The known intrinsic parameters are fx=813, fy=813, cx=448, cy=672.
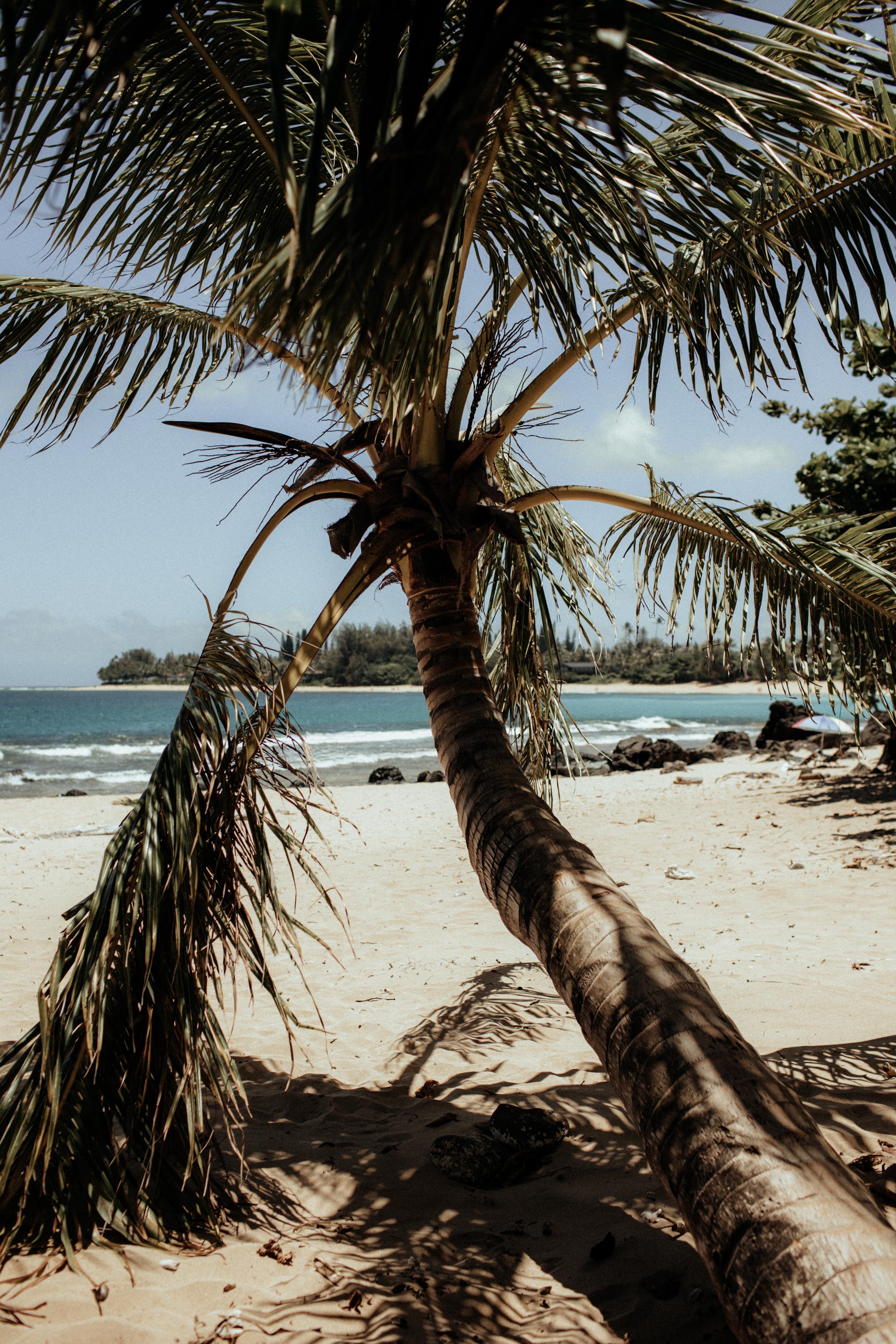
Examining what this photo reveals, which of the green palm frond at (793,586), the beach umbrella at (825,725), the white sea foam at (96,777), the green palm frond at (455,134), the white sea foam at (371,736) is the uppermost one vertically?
the green palm frond at (455,134)

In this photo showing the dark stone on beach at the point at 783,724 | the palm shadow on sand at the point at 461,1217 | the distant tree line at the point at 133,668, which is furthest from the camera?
the distant tree line at the point at 133,668

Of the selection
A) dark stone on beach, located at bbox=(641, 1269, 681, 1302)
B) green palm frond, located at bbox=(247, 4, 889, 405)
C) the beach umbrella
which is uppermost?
green palm frond, located at bbox=(247, 4, 889, 405)

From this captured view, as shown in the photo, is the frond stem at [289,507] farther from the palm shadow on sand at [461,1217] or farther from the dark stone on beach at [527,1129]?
the dark stone on beach at [527,1129]

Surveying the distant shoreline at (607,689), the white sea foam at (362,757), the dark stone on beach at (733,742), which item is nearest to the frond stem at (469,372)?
the white sea foam at (362,757)

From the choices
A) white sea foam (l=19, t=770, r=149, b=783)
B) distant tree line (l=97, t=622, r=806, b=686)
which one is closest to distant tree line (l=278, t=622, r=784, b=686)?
distant tree line (l=97, t=622, r=806, b=686)

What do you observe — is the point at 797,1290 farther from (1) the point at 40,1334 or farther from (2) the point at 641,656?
(2) the point at 641,656

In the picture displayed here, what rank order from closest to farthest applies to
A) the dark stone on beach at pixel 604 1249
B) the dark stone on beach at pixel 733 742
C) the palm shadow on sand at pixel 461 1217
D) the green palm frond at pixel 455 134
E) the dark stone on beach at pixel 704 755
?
the green palm frond at pixel 455 134
the palm shadow on sand at pixel 461 1217
the dark stone on beach at pixel 604 1249
the dark stone on beach at pixel 704 755
the dark stone on beach at pixel 733 742

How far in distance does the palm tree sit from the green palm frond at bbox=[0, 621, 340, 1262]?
0.5 inches

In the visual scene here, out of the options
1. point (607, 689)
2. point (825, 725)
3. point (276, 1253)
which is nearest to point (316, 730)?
point (825, 725)

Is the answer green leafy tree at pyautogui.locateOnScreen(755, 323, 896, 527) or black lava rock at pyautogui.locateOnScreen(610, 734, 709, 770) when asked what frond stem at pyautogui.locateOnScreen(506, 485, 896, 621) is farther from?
black lava rock at pyautogui.locateOnScreen(610, 734, 709, 770)

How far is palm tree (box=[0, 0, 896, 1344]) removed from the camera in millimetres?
1493

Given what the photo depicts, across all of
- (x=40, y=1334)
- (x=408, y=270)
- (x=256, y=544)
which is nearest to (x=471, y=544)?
(x=256, y=544)

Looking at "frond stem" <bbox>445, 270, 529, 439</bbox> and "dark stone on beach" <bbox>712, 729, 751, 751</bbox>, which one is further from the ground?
"frond stem" <bbox>445, 270, 529, 439</bbox>

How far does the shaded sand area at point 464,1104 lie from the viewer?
2.34 meters
